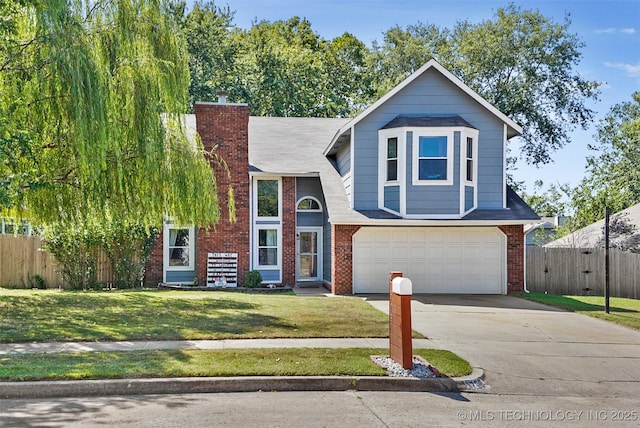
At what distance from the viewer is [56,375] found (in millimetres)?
7262

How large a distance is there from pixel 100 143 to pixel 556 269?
17.3 meters

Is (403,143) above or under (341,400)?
above

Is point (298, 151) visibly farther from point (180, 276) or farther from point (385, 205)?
point (180, 276)

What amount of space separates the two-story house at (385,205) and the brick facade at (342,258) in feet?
0.10

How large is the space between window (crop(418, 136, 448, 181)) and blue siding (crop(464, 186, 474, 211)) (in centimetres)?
95

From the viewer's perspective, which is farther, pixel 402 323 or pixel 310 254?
pixel 310 254

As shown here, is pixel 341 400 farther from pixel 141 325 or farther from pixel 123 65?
pixel 123 65

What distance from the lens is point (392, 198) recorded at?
1867cm

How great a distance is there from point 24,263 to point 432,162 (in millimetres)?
14052

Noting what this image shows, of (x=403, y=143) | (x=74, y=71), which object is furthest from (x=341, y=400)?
(x=403, y=143)

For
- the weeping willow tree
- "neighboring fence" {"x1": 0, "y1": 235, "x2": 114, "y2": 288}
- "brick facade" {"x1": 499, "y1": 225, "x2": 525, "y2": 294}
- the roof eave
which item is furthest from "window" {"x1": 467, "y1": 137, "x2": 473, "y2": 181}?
"neighboring fence" {"x1": 0, "y1": 235, "x2": 114, "y2": 288}

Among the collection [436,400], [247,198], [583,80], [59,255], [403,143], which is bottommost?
[436,400]

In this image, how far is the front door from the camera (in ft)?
70.5

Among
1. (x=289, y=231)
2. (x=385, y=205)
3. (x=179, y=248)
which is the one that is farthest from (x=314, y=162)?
(x=179, y=248)
